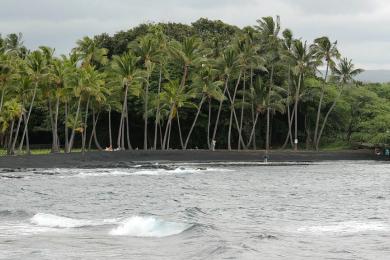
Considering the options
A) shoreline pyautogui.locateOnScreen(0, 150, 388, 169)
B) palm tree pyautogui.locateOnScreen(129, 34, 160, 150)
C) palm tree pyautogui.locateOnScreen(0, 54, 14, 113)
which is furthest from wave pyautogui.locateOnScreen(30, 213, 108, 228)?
palm tree pyautogui.locateOnScreen(129, 34, 160, 150)

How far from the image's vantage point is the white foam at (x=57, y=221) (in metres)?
22.1

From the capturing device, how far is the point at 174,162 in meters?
63.1

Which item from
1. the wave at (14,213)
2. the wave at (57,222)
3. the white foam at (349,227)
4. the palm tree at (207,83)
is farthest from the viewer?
the palm tree at (207,83)

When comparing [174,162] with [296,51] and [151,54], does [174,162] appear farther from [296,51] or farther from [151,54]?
[296,51]

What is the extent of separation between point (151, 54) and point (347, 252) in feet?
168

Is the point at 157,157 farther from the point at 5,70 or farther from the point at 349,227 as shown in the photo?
the point at 349,227

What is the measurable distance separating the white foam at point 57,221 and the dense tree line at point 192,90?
3367cm

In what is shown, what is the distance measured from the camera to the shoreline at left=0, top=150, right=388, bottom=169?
55531 millimetres

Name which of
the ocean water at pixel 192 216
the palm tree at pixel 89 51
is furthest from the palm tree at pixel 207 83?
the ocean water at pixel 192 216

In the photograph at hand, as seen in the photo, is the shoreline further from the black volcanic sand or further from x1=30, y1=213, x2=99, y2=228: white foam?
x1=30, y1=213, x2=99, y2=228: white foam

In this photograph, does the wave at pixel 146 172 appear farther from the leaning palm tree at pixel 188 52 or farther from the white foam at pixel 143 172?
the leaning palm tree at pixel 188 52

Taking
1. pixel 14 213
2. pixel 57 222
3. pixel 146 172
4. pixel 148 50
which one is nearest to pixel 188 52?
pixel 148 50

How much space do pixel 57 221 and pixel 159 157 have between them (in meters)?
41.1

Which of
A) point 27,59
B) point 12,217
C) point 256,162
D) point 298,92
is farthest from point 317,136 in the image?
point 12,217
